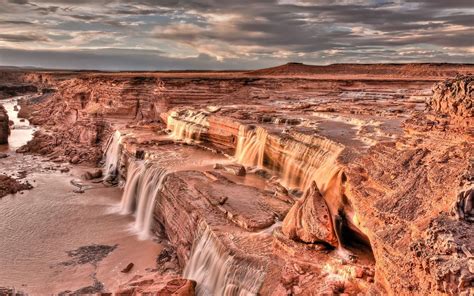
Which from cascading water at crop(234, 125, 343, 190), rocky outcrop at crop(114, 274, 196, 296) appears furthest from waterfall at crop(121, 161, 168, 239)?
cascading water at crop(234, 125, 343, 190)

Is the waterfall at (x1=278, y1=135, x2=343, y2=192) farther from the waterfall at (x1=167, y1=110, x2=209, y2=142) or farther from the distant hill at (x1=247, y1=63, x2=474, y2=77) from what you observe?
the distant hill at (x1=247, y1=63, x2=474, y2=77)

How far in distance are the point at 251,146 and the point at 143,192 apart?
5212 millimetres

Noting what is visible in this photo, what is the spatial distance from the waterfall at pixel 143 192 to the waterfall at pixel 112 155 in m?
4.61

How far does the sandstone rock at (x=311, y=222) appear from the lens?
10000 millimetres

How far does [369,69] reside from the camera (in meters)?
72.5

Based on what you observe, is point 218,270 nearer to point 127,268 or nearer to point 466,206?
point 127,268

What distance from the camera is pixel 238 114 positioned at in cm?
2414

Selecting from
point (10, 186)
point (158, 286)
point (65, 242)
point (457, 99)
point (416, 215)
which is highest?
point (457, 99)

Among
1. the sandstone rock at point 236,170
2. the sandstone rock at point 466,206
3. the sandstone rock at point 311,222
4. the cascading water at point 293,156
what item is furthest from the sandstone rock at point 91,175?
the sandstone rock at point 466,206

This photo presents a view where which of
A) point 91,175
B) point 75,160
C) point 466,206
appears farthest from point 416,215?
point 75,160

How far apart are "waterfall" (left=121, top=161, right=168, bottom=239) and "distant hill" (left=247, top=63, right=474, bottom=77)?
52155 mm

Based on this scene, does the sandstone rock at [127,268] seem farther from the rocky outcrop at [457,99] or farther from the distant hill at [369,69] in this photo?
the distant hill at [369,69]

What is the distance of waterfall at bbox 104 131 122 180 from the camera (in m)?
24.5

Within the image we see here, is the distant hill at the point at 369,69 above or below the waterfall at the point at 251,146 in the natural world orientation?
above
